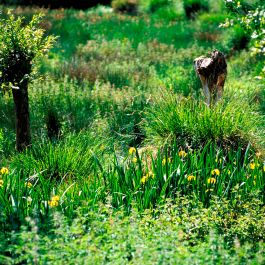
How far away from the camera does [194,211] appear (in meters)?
4.98

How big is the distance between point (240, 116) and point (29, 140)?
2.56 meters

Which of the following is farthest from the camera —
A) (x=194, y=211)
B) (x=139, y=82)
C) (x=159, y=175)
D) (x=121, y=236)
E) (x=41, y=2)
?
(x=41, y=2)

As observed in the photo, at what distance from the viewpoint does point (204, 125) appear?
6848 millimetres

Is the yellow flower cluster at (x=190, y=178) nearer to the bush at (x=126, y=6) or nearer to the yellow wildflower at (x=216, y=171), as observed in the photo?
the yellow wildflower at (x=216, y=171)

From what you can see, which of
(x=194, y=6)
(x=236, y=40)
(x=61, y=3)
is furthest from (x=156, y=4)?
(x=236, y=40)

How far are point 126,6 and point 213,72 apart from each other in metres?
14.8

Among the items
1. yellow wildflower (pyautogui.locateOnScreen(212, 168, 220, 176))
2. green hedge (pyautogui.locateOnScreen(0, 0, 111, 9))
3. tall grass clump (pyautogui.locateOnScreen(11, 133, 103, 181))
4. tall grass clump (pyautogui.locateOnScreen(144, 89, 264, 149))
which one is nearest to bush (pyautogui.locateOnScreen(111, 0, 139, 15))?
green hedge (pyautogui.locateOnScreen(0, 0, 111, 9))

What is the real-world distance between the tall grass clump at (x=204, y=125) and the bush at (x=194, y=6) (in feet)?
41.7

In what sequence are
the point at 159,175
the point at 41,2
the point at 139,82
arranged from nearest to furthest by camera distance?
the point at 159,175
the point at 139,82
the point at 41,2

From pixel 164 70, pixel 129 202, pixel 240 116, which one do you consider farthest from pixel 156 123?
pixel 164 70

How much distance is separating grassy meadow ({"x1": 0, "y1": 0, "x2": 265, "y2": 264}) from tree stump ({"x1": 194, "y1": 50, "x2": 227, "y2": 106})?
204 mm

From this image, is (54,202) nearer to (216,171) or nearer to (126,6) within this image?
(216,171)

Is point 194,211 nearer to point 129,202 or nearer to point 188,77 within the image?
point 129,202

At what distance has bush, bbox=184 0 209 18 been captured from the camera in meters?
19.5
